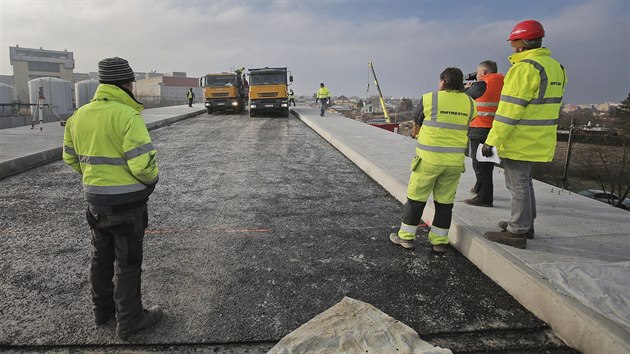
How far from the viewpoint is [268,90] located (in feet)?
70.2

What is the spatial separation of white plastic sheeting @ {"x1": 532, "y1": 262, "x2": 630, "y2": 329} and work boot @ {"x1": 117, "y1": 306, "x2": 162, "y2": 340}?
311cm

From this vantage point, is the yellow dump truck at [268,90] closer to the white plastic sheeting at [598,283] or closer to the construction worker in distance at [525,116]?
the construction worker in distance at [525,116]

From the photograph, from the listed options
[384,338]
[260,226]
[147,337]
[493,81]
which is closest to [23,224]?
[260,226]

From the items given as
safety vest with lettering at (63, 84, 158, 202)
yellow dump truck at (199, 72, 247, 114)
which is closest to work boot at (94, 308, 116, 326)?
safety vest with lettering at (63, 84, 158, 202)

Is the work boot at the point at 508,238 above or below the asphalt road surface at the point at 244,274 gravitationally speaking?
above

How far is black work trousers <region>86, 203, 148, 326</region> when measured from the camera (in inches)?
110

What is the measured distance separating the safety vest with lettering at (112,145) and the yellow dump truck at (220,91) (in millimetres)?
21577

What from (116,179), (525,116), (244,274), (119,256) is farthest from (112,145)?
(525,116)

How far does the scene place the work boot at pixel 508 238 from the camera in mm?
3848

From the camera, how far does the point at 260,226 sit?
197 inches

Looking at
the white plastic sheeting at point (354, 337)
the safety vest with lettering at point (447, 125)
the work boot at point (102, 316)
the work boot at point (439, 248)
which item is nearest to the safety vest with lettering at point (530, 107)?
the safety vest with lettering at point (447, 125)

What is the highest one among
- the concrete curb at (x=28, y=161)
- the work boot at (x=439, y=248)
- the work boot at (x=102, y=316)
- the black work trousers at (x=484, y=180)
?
the black work trousers at (x=484, y=180)

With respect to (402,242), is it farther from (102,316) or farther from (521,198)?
(102,316)

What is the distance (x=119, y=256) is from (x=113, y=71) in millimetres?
1325
